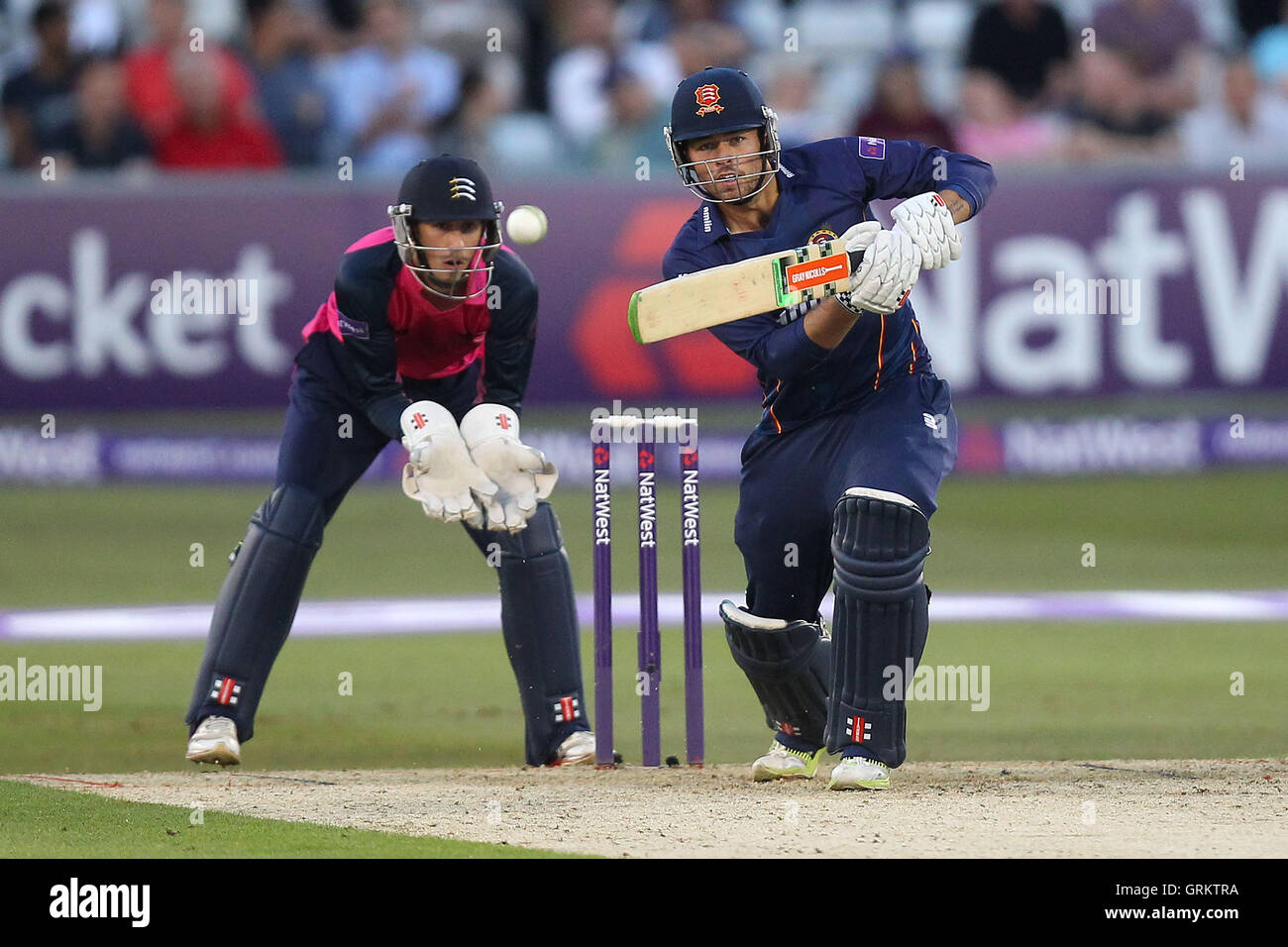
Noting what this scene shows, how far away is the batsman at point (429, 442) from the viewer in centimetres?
599

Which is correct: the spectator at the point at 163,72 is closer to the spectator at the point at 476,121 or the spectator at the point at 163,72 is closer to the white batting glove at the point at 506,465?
the spectator at the point at 476,121

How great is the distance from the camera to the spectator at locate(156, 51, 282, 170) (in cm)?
1309

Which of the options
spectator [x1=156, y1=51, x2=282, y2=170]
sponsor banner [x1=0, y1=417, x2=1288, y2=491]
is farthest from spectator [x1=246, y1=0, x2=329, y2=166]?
sponsor banner [x1=0, y1=417, x2=1288, y2=491]

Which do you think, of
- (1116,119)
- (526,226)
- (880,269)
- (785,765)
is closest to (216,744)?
(785,765)

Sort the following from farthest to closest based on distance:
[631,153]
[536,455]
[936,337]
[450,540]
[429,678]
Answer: [631,153] < [936,337] < [450,540] < [429,678] < [536,455]

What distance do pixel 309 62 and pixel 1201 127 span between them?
19.9 feet

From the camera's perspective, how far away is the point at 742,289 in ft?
17.5

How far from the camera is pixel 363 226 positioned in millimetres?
12391

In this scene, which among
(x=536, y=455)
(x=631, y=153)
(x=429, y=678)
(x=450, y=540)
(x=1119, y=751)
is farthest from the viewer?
(x=631, y=153)

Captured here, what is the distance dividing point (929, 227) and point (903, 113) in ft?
26.9

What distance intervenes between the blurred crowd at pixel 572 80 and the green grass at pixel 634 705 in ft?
16.5

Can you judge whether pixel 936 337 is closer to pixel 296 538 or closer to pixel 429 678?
pixel 429 678

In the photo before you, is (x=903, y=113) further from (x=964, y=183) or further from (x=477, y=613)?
(x=964, y=183)

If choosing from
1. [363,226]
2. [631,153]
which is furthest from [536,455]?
[631,153]
